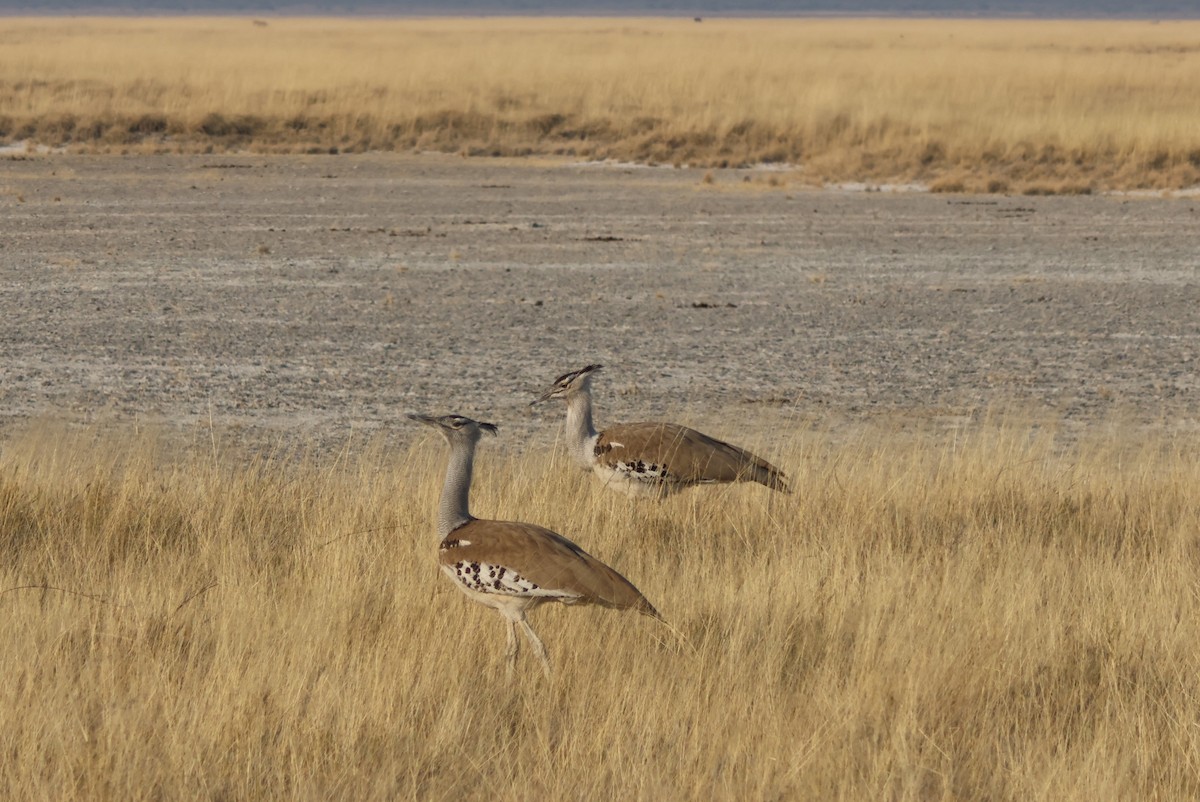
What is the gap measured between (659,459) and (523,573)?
1.87 metres

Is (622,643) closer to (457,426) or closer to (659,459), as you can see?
(457,426)

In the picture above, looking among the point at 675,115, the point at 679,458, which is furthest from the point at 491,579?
the point at 675,115

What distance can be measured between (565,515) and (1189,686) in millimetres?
2754

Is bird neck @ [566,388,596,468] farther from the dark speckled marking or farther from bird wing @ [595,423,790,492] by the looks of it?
the dark speckled marking

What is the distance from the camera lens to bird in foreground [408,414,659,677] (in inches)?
189

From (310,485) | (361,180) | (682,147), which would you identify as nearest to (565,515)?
(310,485)

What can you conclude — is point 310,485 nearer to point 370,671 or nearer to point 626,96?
point 370,671

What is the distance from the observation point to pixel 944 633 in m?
5.46

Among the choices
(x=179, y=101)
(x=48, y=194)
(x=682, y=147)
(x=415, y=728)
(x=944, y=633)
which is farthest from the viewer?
(x=179, y=101)

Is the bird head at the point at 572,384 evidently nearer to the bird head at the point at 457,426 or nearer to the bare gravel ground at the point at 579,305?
the bird head at the point at 457,426

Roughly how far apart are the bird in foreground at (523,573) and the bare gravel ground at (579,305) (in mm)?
4544

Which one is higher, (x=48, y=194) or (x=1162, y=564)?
(x=1162, y=564)

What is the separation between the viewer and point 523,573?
480cm

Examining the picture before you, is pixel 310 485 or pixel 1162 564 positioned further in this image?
pixel 310 485
